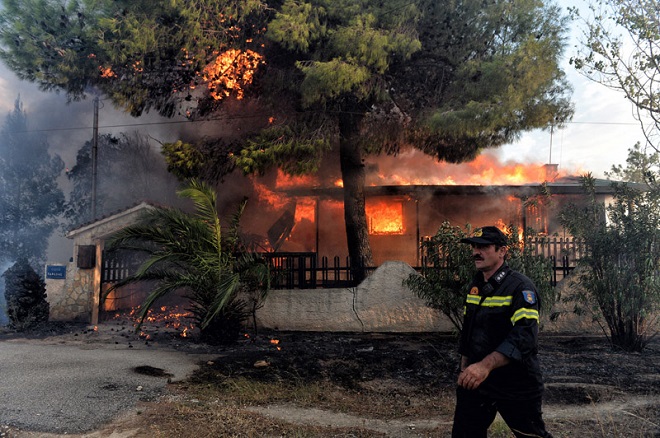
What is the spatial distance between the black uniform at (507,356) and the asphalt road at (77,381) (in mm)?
3318

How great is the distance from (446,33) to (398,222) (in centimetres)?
704

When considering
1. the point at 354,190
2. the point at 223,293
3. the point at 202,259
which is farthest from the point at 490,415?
the point at 354,190

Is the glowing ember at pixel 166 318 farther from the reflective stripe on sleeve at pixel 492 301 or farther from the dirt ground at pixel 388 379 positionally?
the reflective stripe on sleeve at pixel 492 301

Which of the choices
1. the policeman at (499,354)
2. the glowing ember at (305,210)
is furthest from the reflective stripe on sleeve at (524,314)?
the glowing ember at (305,210)

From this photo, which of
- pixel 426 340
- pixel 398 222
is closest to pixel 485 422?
pixel 426 340

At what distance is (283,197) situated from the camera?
1759 cm

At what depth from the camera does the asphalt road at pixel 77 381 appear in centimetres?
457

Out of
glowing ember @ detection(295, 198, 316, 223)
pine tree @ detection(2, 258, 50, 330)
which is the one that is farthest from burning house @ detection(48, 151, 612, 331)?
pine tree @ detection(2, 258, 50, 330)

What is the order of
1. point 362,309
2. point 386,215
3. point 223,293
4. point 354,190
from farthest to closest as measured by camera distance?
point 386,215 < point 354,190 < point 362,309 < point 223,293

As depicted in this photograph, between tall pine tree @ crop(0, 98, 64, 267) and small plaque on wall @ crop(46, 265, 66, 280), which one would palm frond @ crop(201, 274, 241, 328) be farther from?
tall pine tree @ crop(0, 98, 64, 267)

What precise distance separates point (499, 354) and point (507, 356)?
4cm

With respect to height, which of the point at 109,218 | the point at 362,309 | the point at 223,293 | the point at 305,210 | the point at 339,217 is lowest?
the point at 362,309

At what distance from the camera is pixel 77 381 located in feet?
19.1

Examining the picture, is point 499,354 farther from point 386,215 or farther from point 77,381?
point 386,215
